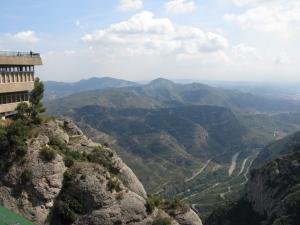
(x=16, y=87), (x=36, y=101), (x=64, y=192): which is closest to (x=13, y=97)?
(x=16, y=87)

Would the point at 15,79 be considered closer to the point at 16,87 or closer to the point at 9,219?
the point at 16,87

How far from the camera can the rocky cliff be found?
50406 millimetres

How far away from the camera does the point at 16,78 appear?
7169 centimetres

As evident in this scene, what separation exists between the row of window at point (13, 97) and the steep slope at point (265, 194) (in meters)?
85.9

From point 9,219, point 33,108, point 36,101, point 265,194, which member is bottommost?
point 265,194

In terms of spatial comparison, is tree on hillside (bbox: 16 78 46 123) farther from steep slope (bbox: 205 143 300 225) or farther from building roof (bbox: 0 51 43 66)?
steep slope (bbox: 205 143 300 225)

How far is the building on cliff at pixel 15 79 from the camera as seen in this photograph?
224 ft

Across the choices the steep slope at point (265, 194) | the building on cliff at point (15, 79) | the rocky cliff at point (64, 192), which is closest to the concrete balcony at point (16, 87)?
the building on cliff at point (15, 79)

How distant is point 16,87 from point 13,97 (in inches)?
83.3

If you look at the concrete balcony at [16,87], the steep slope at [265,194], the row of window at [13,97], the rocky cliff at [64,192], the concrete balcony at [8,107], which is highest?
the concrete balcony at [16,87]

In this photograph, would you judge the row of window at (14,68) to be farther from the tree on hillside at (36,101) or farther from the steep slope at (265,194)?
the steep slope at (265,194)

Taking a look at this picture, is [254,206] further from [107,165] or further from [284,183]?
[107,165]

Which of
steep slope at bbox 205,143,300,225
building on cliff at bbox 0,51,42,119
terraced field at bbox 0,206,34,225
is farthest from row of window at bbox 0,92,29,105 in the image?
steep slope at bbox 205,143,300,225

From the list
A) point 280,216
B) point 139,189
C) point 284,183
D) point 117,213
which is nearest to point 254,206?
point 284,183
